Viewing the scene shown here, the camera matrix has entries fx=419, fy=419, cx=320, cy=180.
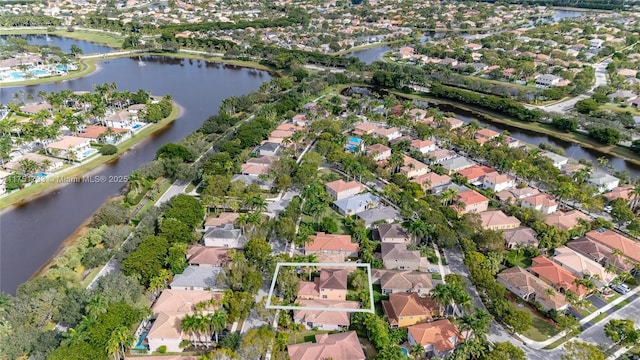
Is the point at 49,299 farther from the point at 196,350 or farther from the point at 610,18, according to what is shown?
the point at 610,18

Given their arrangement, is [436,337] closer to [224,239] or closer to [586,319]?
[586,319]

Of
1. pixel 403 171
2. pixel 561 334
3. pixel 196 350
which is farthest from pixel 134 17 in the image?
pixel 561 334

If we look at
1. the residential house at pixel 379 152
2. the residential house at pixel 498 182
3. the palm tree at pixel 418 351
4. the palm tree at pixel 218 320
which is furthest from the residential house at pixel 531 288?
the residential house at pixel 379 152

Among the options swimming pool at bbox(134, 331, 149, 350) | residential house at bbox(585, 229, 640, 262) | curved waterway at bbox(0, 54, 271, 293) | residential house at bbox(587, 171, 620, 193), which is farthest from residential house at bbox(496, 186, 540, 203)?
curved waterway at bbox(0, 54, 271, 293)

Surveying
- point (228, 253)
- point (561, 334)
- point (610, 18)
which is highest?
point (610, 18)

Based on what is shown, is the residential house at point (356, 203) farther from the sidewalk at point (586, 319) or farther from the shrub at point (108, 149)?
the shrub at point (108, 149)

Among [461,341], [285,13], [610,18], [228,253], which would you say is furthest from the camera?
[285,13]
